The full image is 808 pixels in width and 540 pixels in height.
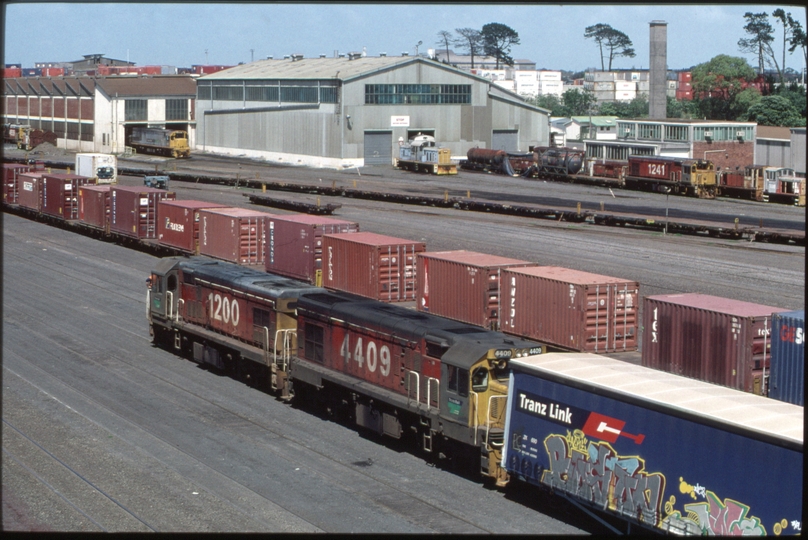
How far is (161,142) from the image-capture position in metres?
138

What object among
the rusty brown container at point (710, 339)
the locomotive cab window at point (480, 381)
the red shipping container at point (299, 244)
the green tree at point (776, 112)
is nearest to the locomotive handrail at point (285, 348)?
the locomotive cab window at point (480, 381)

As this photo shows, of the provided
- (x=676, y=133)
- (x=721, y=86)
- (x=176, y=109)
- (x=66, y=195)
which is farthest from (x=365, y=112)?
(x=721, y=86)

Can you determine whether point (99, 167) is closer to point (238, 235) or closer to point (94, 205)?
point (94, 205)

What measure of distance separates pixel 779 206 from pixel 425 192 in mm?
34290

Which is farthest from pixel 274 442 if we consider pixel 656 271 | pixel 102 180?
pixel 102 180

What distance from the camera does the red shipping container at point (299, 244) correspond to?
143 ft

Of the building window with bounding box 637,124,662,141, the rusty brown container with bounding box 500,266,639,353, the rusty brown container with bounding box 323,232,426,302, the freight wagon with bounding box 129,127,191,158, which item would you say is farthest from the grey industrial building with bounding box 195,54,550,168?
the rusty brown container with bounding box 500,266,639,353

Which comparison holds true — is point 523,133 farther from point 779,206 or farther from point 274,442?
point 274,442

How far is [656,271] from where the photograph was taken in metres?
53.8

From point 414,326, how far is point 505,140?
112 meters

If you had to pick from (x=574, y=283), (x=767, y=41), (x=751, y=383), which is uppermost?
(x=767, y=41)

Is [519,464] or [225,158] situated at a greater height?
[225,158]

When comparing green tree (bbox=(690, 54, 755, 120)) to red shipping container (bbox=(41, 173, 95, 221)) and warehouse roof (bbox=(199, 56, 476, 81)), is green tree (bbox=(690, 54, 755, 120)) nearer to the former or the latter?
warehouse roof (bbox=(199, 56, 476, 81))

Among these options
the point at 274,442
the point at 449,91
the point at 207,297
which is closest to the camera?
the point at 274,442
